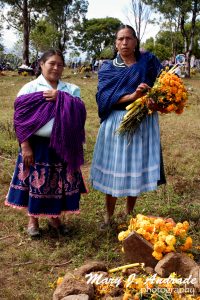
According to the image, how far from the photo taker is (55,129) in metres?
3.56

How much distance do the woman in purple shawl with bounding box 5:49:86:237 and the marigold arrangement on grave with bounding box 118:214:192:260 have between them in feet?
3.04

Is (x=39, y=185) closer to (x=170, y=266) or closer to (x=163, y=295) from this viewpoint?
(x=170, y=266)

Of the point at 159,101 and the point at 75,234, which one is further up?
the point at 159,101

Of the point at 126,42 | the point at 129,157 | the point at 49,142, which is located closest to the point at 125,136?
the point at 129,157

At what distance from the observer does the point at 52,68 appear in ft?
11.8

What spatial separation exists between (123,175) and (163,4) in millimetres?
24170

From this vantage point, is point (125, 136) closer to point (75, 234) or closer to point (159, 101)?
point (159, 101)

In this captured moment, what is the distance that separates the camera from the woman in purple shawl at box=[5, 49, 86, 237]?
3572 mm

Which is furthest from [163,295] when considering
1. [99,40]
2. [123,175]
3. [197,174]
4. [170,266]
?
[99,40]

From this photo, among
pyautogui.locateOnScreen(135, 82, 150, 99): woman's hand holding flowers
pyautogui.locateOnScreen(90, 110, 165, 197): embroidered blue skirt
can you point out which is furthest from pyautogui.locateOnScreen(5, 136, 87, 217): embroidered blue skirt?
pyautogui.locateOnScreen(135, 82, 150, 99): woman's hand holding flowers

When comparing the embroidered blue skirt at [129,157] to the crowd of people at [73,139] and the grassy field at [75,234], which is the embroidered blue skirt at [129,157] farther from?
the grassy field at [75,234]

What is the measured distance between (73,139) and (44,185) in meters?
0.49

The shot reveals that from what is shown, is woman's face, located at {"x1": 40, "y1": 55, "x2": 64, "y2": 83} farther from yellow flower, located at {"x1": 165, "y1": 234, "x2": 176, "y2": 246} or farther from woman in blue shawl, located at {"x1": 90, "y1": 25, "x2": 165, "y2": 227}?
yellow flower, located at {"x1": 165, "y1": 234, "x2": 176, "y2": 246}

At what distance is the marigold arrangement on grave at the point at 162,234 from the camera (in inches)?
109
